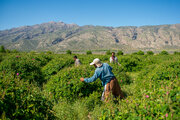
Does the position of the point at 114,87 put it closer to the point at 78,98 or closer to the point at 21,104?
the point at 78,98

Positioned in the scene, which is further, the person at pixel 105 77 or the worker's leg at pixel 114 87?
the worker's leg at pixel 114 87

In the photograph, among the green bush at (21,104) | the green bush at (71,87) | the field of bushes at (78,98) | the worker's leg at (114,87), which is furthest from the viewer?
the green bush at (71,87)

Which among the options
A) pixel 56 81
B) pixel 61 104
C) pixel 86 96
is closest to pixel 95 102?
pixel 86 96

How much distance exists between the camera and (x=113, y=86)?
4895mm

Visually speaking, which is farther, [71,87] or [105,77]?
[71,87]

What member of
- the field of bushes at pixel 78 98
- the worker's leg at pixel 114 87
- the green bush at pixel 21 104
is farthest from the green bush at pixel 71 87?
the green bush at pixel 21 104

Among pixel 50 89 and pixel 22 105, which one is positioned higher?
pixel 22 105

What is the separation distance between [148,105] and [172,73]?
3.89 meters

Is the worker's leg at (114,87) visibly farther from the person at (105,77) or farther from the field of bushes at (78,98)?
the field of bushes at (78,98)

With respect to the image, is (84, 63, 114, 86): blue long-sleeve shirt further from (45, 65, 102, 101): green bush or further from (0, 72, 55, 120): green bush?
(0, 72, 55, 120): green bush

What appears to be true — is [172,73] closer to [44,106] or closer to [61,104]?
[61,104]

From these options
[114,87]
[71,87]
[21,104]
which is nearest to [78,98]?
[71,87]

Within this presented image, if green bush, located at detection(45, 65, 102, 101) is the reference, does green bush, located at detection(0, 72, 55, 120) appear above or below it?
above

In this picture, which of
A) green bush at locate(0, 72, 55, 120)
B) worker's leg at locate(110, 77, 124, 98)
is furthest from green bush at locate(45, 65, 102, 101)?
green bush at locate(0, 72, 55, 120)
